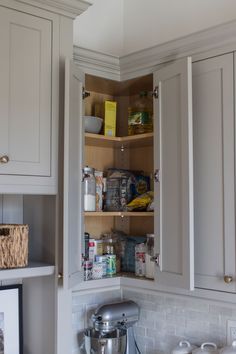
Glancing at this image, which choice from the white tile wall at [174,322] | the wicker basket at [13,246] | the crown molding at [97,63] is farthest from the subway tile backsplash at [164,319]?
the crown molding at [97,63]

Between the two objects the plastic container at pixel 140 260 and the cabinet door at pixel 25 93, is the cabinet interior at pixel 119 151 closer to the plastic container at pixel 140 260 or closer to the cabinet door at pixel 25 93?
the plastic container at pixel 140 260

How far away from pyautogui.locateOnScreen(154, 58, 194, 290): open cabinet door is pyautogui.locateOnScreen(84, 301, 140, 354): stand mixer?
38 cm

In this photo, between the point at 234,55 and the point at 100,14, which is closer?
the point at 234,55

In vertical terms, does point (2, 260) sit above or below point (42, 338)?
above

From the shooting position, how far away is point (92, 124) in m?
2.31

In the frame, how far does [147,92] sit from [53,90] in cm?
63

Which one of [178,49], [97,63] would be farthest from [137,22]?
[178,49]

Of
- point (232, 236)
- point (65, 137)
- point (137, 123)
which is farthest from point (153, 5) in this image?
point (232, 236)

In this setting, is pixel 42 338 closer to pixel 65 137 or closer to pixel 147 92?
pixel 65 137

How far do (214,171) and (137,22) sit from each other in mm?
1086

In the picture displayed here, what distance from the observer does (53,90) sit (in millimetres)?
1898

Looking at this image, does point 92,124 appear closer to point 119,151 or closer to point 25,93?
point 119,151

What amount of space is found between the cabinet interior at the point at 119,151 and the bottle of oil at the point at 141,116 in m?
0.03

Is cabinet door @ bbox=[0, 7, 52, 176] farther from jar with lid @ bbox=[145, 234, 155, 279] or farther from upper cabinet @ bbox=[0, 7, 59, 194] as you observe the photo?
jar with lid @ bbox=[145, 234, 155, 279]
